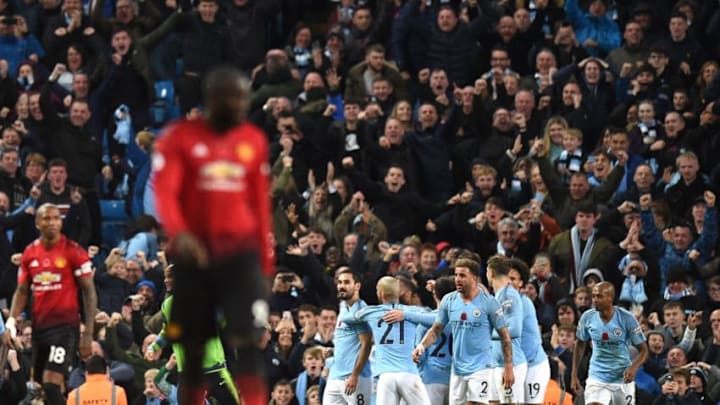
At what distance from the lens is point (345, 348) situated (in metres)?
20.1

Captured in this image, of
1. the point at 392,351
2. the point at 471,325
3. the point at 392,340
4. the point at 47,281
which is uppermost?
the point at 47,281

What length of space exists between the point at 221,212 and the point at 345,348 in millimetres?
8125

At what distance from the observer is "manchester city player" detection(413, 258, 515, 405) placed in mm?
19281

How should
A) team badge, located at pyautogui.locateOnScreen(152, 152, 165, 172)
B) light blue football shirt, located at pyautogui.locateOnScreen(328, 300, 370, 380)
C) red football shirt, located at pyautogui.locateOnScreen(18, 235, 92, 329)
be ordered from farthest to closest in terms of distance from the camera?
1. light blue football shirt, located at pyautogui.locateOnScreen(328, 300, 370, 380)
2. red football shirt, located at pyautogui.locateOnScreen(18, 235, 92, 329)
3. team badge, located at pyautogui.locateOnScreen(152, 152, 165, 172)

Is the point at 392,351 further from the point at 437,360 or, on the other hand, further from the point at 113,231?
the point at 113,231

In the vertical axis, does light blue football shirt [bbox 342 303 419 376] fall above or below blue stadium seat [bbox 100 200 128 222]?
below

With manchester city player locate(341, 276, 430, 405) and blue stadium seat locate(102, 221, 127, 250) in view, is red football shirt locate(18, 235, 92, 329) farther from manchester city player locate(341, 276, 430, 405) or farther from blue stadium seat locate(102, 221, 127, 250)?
blue stadium seat locate(102, 221, 127, 250)

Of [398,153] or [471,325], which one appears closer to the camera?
[471,325]

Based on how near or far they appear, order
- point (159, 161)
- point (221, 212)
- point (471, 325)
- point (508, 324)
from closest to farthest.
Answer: point (159, 161) < point (221, 212) < point (508, 324) < point (471, 325)

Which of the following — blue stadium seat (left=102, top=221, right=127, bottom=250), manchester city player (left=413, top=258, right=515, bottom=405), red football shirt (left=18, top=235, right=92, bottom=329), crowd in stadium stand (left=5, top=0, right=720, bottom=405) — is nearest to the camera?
red football shirt (left=18, top=235, right=92, bottom=329)

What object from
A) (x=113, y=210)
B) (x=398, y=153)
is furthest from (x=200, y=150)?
(x=113, y=210)

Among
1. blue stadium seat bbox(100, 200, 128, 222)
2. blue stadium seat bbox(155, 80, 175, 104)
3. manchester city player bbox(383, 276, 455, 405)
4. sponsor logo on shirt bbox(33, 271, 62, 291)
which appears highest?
blue stadium seat bbox(155, 80, 175, 104)

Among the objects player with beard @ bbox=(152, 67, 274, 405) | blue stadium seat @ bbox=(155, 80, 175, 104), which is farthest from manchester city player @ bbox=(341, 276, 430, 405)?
blue stadium seat @ bbox=(155, 80, 175, 104)

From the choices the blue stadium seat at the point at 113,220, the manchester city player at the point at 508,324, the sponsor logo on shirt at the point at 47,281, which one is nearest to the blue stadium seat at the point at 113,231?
the blue stadium seat at the point at 113,220
